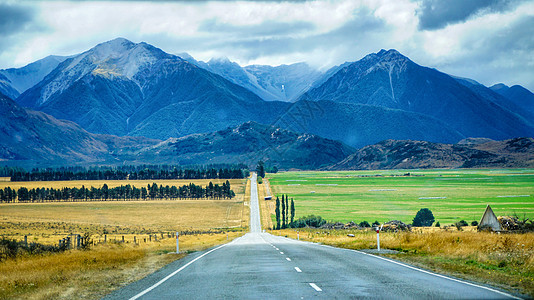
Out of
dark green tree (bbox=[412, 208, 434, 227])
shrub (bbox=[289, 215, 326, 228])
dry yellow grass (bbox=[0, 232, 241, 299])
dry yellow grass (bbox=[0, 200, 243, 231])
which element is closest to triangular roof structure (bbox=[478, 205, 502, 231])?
dry yellow grass (bbox=[0, 232, 241, 299])

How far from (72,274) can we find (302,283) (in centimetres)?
1033

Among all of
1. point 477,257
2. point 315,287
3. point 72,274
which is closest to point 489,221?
point 477,257

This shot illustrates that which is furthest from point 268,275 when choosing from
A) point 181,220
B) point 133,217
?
point 133,217

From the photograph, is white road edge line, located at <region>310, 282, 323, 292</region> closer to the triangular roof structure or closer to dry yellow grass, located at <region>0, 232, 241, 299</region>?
dry yellow grass, located at <region>0, 232, 241, 299</region>

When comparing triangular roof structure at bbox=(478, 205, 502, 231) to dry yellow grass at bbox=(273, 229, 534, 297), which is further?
triangular roof structure at bbox=(478, 205, 502, 231)

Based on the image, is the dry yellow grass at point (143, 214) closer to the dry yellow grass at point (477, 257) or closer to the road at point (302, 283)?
the dry yellow grass at point (477, 257)

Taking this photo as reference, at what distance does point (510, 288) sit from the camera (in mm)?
16125

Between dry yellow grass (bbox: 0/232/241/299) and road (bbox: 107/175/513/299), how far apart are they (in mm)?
1333

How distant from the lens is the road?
1518cm

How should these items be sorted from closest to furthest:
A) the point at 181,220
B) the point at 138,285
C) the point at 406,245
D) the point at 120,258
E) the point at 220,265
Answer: the point at 138,285
the point at 220,265
the point at 120,258
the point at 406,245
the point at 181,220

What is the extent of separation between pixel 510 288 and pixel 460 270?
16.6 ft

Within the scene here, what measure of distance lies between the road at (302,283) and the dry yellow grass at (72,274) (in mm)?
1333

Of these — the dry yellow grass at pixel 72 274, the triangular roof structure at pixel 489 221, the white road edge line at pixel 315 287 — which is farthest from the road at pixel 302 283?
the triangular roof structure at pixel 489 221

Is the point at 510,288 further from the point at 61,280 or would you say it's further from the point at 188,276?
the point at 61,280
